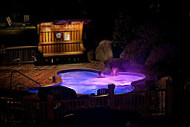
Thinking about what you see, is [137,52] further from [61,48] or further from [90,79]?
[61,48]

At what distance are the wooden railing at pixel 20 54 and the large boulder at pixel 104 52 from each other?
4.97 metres

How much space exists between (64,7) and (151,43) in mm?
9875

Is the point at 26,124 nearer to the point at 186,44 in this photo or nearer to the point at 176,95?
the point at 176,95

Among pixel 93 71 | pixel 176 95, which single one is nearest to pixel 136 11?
pixel 93 71

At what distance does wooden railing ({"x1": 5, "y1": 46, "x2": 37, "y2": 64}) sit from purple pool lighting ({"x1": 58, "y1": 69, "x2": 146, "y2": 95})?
4.08 m

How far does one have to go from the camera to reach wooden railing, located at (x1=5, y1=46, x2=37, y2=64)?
1905 centimetres

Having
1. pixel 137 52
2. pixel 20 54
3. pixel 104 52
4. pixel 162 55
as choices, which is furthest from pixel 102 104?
pixel 20 54

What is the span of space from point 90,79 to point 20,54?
21.6 feet

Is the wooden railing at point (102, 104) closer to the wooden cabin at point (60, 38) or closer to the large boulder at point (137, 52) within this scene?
the large boulder at point (137, 52)

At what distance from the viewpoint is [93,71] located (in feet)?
55.0

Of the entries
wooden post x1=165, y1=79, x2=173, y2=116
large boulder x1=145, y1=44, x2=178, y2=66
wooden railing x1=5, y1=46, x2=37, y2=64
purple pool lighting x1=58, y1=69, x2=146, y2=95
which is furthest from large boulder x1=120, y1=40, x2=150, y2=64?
wooden post x1=165, y1=79, x2=173, y2=116

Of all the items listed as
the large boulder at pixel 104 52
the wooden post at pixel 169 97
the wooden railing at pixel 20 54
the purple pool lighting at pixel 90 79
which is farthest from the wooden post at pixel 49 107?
the large boulder at pixel 104 52

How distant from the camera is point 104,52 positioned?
19938 mm

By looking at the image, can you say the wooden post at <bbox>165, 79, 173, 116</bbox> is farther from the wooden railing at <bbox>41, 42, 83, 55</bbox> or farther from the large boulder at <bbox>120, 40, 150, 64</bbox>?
the wooden railing at <bbox>41, 42, 83, 55</bbox>
